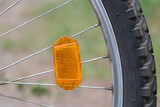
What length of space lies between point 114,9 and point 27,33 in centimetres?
152

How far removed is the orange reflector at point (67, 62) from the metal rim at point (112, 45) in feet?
0.33

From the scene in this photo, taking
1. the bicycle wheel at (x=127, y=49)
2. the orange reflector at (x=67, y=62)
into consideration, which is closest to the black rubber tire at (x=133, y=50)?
the bicycle wheel at (x=127, y=49)

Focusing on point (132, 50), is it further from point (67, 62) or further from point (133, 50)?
point (67, 62)

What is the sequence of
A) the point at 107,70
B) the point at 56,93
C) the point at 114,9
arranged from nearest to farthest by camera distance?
1. the point at 114,9
2. the point at 56,93
3. the point at 107,70

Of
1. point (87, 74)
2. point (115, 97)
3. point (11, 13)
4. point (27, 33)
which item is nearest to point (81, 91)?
point (87, 74)

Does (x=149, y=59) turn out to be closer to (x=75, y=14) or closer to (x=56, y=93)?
(x=56, y=93)

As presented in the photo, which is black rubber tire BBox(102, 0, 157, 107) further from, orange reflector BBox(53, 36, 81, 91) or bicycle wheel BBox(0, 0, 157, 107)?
orange reflector BBox(53, 36, 81, 91)

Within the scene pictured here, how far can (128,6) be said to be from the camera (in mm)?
1067

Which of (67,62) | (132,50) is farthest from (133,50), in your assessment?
(67,62)

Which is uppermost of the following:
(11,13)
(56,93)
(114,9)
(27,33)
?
(11,13)

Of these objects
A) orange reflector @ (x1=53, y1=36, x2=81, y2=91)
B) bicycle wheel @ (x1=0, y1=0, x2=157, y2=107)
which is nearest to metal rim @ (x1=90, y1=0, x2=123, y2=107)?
bicycle wheel @ (x1=0, y1=0, x2=157, y2=107)

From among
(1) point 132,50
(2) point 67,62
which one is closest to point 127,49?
(1) point 132,50

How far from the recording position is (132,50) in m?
1.08

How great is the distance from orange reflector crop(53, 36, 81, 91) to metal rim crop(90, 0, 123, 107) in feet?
0.33
